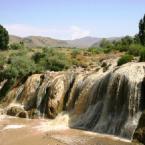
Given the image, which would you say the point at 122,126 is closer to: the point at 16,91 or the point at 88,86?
the point at 88,86

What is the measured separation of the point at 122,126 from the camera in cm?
1973

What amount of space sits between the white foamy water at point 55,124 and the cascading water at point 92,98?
34cm

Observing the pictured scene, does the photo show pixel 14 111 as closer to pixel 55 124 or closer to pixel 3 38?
pixel 55 124

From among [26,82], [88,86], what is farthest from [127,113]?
[26,82]

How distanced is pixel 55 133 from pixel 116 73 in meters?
4.81

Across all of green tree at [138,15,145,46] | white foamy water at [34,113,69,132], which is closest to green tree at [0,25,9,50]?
green tree at [138,15,145,46]

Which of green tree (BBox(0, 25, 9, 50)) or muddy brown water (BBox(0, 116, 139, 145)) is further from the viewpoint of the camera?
green tree (BBox(0, 25, 9, 50))

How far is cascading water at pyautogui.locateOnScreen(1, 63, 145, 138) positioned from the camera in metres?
20.2

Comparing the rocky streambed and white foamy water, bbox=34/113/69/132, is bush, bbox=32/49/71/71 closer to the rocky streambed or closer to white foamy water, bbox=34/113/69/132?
the rocky streambed

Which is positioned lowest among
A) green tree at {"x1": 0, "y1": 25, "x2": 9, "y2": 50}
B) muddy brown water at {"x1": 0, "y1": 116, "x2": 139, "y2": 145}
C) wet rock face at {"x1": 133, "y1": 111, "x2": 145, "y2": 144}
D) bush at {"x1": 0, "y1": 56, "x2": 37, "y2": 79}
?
muddy brown water at {"x1": 0, "y1": 116, "x2": 139, "y2": 145}

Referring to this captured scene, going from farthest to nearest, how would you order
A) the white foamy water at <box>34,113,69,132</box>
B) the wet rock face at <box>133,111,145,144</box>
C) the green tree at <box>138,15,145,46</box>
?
1. the green tree at <box>138,15,145,46</box>
2. the white foamy water at <box>34,113,69,132</box>
3. the wet rock face at <box>133,111,145,144</box>

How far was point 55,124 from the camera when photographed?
75.3 ft

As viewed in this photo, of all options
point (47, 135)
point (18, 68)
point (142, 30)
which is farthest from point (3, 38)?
point (47, 135)

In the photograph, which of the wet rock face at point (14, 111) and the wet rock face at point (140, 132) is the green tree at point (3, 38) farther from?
the wet rock face at point (140, 132)
